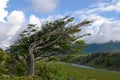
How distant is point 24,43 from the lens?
22.0 metres

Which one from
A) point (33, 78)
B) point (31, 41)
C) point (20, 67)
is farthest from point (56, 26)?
point (33, 78)

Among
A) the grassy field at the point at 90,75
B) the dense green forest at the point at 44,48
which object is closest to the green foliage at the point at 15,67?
the dense green forest at the point at 44,48

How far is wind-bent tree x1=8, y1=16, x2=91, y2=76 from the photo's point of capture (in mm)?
21745

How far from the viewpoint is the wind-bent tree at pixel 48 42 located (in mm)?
21745

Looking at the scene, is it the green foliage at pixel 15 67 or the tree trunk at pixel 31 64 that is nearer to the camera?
the tree trunk at pixel 31 64

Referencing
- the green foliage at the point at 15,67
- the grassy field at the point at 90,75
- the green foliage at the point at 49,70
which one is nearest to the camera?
the green foliage at the point at 49,70

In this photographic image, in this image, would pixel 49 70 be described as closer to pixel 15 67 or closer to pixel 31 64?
pixel 31 64

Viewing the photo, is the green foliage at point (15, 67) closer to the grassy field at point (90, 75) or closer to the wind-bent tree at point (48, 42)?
the wind-bent tree at point (48, 42)

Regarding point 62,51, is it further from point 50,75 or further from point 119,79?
point 119,79

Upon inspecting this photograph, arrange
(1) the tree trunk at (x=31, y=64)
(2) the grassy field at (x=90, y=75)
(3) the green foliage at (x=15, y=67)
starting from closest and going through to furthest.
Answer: (1) the tree trunk at (x=31, y=64), (3) the green foliage at (x=15, y=67), (2) the grassy field at (x=90, y=75)

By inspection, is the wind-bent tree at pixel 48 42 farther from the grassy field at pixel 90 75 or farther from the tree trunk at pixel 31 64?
the grassy field at pixel 90 75

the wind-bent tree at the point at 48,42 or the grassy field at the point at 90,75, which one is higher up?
the grassy field at the point at 90,75

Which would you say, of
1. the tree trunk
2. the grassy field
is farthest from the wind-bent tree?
the grassy field

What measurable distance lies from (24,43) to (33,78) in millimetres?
5815
